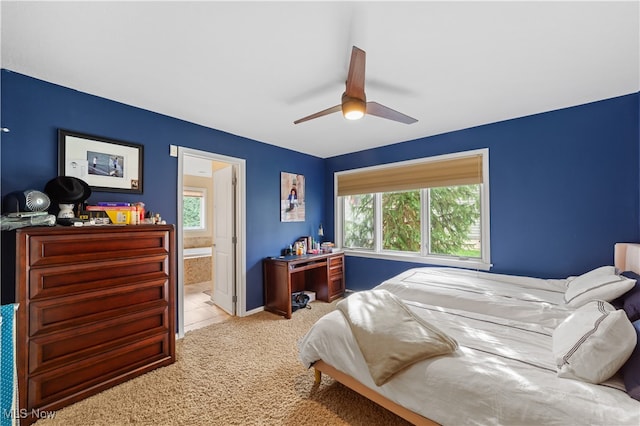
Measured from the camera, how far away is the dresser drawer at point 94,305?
175cm

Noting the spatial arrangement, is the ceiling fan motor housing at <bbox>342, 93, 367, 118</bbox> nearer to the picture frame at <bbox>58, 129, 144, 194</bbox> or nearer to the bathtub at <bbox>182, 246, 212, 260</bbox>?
the picture frame at <bbox>58, 129, 144, 194</bbox>

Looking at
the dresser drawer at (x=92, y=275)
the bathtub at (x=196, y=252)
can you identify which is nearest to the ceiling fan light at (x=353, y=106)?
the dresser drawer at (x=92, y=275)

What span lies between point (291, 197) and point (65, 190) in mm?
2678

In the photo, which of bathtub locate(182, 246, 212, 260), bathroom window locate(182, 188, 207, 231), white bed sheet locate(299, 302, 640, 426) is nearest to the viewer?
white bed sheet locate(299, 302, 640, 426)

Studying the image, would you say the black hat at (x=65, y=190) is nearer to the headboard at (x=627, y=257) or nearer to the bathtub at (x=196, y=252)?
the bathtub at (x=196, y=252)

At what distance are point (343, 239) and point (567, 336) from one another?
3.48 metres

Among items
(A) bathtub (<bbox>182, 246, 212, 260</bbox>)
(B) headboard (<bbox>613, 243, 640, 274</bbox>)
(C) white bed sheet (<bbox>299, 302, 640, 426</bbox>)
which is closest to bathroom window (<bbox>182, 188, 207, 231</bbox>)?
(A) bathtub (<bbox>182, 246, 212, 260</bbox>)

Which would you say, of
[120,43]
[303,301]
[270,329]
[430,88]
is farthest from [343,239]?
[120,43]

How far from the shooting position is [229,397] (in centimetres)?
195

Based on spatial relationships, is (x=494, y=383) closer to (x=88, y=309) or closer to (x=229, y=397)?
(x=229, y=397)

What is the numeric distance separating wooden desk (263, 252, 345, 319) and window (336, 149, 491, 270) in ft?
1.66

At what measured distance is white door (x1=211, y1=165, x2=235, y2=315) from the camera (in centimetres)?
365

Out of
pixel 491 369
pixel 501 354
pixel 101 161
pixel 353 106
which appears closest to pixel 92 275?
pixel 101 161

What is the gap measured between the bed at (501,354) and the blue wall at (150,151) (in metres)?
2.09
